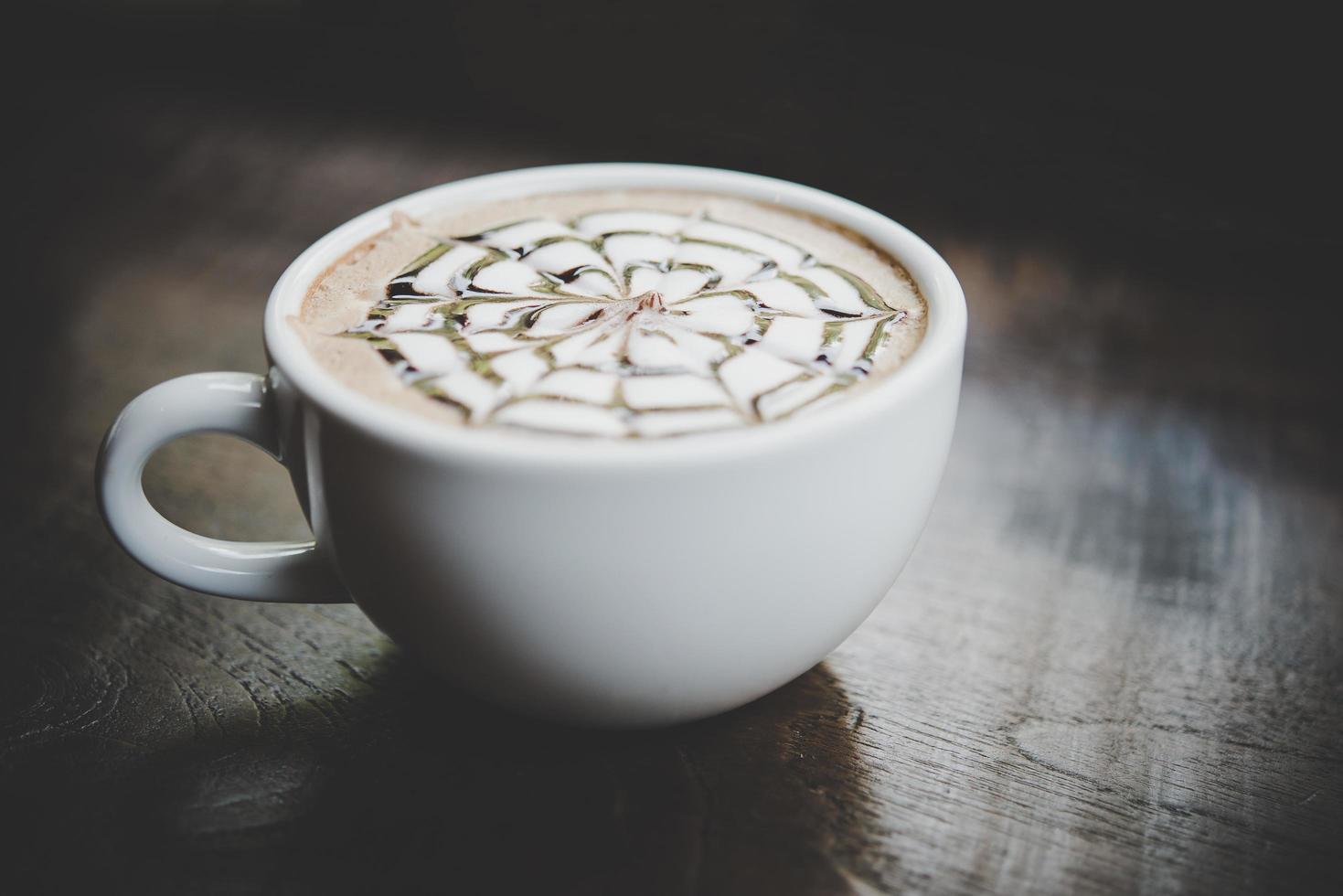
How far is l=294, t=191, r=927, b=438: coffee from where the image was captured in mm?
488

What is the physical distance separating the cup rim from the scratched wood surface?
19 cm

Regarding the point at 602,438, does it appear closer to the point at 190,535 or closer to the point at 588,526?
the point at 588,526

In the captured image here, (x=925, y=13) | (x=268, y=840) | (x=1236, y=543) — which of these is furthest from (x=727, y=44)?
(x=268, y=840)

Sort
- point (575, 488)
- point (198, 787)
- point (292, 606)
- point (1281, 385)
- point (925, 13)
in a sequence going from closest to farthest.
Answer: point (575, 488) → point (198, 787) → point (292, 606) → point (1281, 385) → point (925, 13)

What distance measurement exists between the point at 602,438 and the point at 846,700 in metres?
0.24

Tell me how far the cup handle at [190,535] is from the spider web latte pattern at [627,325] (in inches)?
2.7

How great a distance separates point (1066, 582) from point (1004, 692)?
0.13 m

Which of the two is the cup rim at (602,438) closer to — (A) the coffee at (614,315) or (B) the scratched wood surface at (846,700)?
(A) the coffee at (614,315)

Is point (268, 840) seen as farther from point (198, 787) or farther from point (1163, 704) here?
point (1163, 704)

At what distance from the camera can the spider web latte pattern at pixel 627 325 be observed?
0.48 meters

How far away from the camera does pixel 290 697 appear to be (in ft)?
1.95

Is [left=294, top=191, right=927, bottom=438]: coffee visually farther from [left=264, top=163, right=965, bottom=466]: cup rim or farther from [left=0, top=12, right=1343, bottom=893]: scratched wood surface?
[left=0, top=12, right=1343, bottom=893]: scratched wood surface

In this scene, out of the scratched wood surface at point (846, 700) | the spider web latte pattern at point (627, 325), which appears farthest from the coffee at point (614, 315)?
the scratched wood surface at point (846, 700)

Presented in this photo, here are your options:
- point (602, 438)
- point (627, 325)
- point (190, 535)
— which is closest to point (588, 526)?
point (602, 438)
